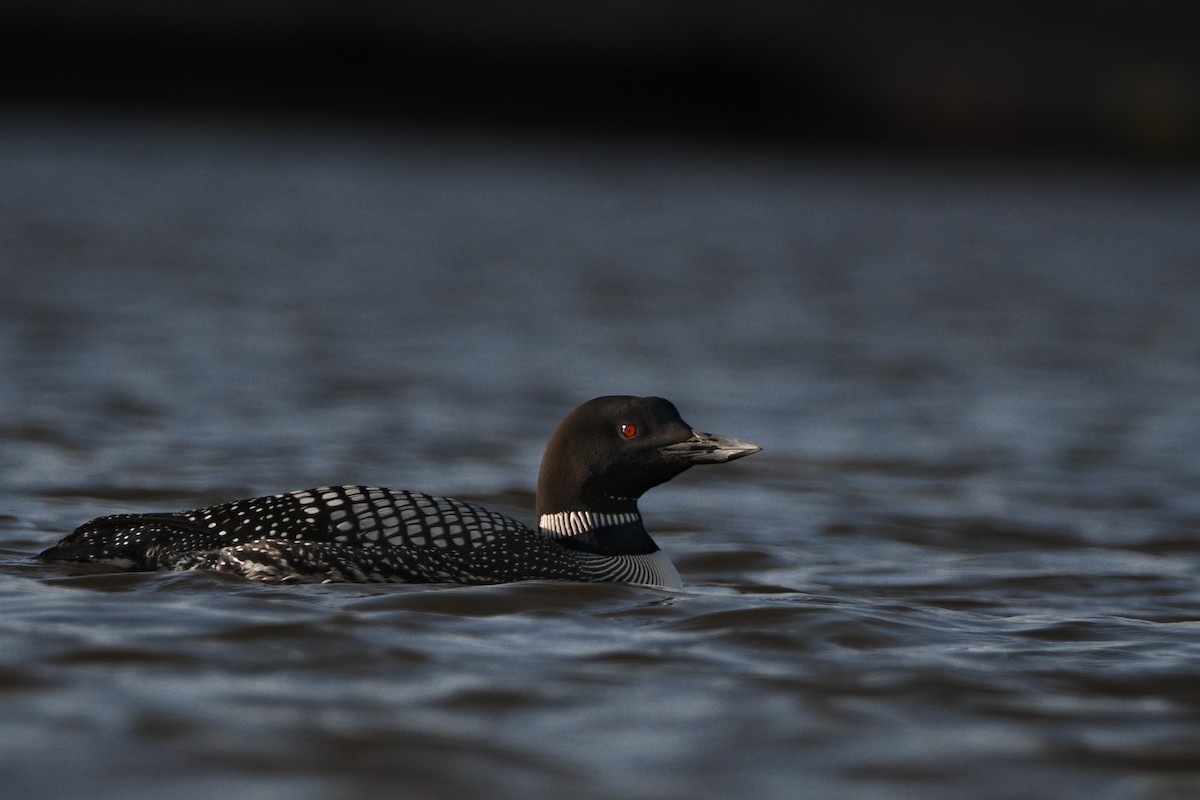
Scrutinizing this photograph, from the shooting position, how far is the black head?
554cm

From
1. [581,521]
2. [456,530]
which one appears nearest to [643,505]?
[581,521]

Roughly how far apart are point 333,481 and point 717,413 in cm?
281

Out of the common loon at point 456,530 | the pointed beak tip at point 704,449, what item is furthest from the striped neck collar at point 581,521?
the pointed beak tip at point 704,449

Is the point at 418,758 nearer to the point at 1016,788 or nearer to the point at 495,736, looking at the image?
the point at 495,736

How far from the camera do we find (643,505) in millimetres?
7586

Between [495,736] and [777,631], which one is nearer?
[495,736]

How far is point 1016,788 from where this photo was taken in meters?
3.69

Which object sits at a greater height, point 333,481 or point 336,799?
point 333,481

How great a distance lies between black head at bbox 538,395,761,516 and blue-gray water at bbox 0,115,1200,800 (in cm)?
37

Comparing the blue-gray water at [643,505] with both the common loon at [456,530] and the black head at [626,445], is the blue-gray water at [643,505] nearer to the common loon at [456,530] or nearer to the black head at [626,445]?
the common loon at [456,530]

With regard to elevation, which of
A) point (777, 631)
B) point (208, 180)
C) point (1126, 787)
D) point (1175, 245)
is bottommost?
point (1126, 787)

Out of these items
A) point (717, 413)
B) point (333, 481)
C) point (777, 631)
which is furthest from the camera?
point (717, 413)

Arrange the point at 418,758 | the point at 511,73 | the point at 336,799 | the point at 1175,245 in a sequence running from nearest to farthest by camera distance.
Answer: the point at 336,799
the point at 418,758
the point at 1175,245
the point at 511,73

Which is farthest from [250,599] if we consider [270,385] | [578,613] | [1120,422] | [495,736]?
[1120,422]
